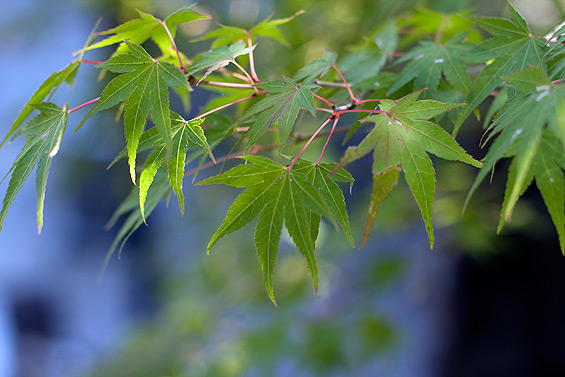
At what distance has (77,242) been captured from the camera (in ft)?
12.2

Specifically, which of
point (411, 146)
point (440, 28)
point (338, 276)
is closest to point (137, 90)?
point (411, 146)

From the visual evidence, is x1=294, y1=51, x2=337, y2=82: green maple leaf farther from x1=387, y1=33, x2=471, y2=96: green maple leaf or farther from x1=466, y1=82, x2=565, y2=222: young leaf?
x1=466, y1=82, x2=565, y2=222: young leaf

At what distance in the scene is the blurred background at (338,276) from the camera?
1495 millimetres

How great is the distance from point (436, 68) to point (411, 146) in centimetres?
19

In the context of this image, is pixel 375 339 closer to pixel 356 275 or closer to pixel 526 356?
pixel 356 275

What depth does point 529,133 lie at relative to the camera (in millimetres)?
425

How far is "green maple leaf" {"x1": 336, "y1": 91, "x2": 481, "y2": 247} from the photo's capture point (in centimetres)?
51

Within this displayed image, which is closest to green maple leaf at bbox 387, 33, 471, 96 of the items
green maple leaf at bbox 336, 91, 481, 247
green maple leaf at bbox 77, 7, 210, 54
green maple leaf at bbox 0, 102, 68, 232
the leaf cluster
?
the leaf cluster

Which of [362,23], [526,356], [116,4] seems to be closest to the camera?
[362,23]

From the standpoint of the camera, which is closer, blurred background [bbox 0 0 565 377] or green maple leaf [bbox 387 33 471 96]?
green maple leaf [bbox 387 33 471 96]

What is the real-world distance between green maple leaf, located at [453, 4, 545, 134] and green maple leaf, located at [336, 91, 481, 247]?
70 millimetres

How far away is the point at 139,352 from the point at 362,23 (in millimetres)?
1240

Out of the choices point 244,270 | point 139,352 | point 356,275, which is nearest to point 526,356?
point 356,275

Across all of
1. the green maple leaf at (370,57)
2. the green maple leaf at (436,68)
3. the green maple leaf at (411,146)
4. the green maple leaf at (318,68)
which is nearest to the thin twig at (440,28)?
the green maple leaf at (370,57)
